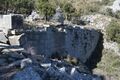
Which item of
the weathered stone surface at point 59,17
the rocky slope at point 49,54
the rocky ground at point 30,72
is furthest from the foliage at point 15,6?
the rocky ground at point 30,72

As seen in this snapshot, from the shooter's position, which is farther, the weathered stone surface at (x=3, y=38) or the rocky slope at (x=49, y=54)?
the weathered stone surface at (x=3, y=38)

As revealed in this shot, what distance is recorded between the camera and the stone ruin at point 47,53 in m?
16.3

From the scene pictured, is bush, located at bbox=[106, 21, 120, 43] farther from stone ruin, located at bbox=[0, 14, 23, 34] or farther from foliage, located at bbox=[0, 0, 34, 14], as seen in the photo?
stone ruin, located at bbox=[0, 14, 23, 34]

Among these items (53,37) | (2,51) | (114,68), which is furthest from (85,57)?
(2,51)

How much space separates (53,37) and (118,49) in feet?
30.3

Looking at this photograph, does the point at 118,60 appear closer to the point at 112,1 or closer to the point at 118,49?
the point at 118,49

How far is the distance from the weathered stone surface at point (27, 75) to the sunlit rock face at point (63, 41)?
44.8 ft

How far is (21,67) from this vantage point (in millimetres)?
16734

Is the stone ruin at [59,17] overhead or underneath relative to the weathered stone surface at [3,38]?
underneath

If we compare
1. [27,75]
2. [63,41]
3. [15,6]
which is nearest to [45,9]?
[15,6]

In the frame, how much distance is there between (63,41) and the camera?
38.0 m

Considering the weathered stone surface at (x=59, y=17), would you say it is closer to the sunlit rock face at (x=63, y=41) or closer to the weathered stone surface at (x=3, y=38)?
the sunlit rock face at (x=63, y=41)

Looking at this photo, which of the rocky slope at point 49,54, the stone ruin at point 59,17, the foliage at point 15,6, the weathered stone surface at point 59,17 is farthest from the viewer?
the weathered stone surface at point 59,17

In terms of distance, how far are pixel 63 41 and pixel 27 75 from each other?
22.4 metres
